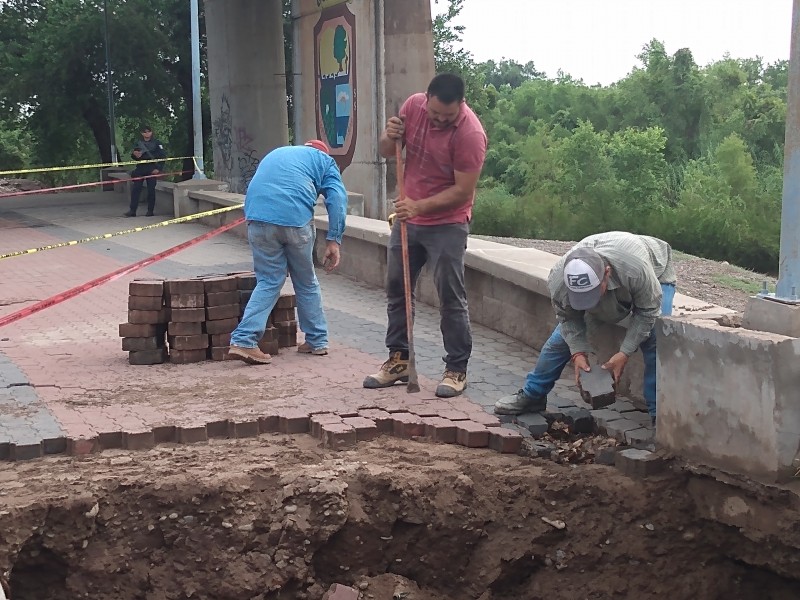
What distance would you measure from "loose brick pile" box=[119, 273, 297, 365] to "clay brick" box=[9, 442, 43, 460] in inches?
74.1

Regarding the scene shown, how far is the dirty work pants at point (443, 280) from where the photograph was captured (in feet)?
19.4

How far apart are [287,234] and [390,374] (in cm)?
135

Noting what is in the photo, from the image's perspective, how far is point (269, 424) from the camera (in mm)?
5383

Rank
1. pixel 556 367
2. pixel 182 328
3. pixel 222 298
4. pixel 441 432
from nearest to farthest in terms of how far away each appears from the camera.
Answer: pixel 441 432
pixel 556 367
pixel 182 328
pixel 222 298

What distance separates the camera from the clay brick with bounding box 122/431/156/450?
5.05 m

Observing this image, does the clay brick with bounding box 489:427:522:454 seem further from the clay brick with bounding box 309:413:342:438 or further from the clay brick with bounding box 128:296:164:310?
the clay brick with bounding box 128:296:164:310

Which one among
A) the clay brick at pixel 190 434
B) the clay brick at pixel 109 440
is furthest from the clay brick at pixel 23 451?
the clay brick at pixel 190 434

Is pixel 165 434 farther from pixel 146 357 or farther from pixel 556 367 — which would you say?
pixel 556 367

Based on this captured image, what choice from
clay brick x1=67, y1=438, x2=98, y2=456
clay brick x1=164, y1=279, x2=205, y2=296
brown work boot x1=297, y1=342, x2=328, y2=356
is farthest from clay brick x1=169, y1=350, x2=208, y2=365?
clay brick x1=67, y1=438, x2=98, y2=456

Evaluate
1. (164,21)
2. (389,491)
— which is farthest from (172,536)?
(164,21)

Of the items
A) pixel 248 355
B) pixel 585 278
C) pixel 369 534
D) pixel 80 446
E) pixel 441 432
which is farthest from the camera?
pixel 248 355

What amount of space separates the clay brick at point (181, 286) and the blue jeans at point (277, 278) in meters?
0.39

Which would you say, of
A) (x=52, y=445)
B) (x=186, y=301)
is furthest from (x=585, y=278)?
(x=186, y=301)

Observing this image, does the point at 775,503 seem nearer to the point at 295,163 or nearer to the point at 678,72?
the point at 295,163
